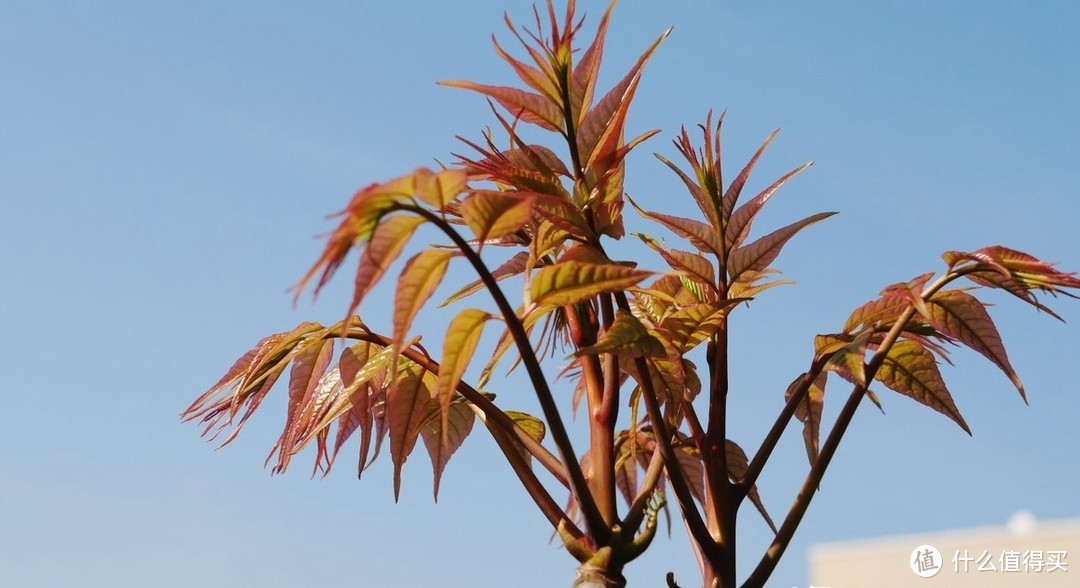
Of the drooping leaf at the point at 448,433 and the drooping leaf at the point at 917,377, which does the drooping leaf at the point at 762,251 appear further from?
the drooping leaf at the point at 448,433

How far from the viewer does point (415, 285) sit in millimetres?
628

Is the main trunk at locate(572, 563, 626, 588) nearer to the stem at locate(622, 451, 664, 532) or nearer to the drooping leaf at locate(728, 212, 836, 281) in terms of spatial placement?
the stem at locate(622, 451, 664, 532)

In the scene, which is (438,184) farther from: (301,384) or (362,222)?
(301,384)

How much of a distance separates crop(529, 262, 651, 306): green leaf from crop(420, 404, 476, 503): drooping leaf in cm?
27

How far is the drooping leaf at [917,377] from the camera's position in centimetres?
90

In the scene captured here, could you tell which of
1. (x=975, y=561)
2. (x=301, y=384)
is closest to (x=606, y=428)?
(x=301, y=384)

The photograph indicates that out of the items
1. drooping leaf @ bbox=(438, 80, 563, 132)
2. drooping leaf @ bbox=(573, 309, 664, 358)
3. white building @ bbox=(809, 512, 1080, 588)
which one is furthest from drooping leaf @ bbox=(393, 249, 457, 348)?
white building @ bbox=(809, 512, 1080, 588)

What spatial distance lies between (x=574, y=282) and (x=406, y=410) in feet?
0.93

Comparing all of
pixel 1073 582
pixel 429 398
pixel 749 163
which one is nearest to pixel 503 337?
pixel 429 398

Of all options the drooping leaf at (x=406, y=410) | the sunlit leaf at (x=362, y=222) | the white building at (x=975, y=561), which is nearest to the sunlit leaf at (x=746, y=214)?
the drooping leaf at (x=406, y=410)

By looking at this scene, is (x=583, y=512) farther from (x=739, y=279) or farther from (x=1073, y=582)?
(x=1073, y=582)

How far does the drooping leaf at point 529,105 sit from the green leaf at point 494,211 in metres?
0.24

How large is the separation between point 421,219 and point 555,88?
318 millimetres

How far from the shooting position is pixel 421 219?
1.96ft
